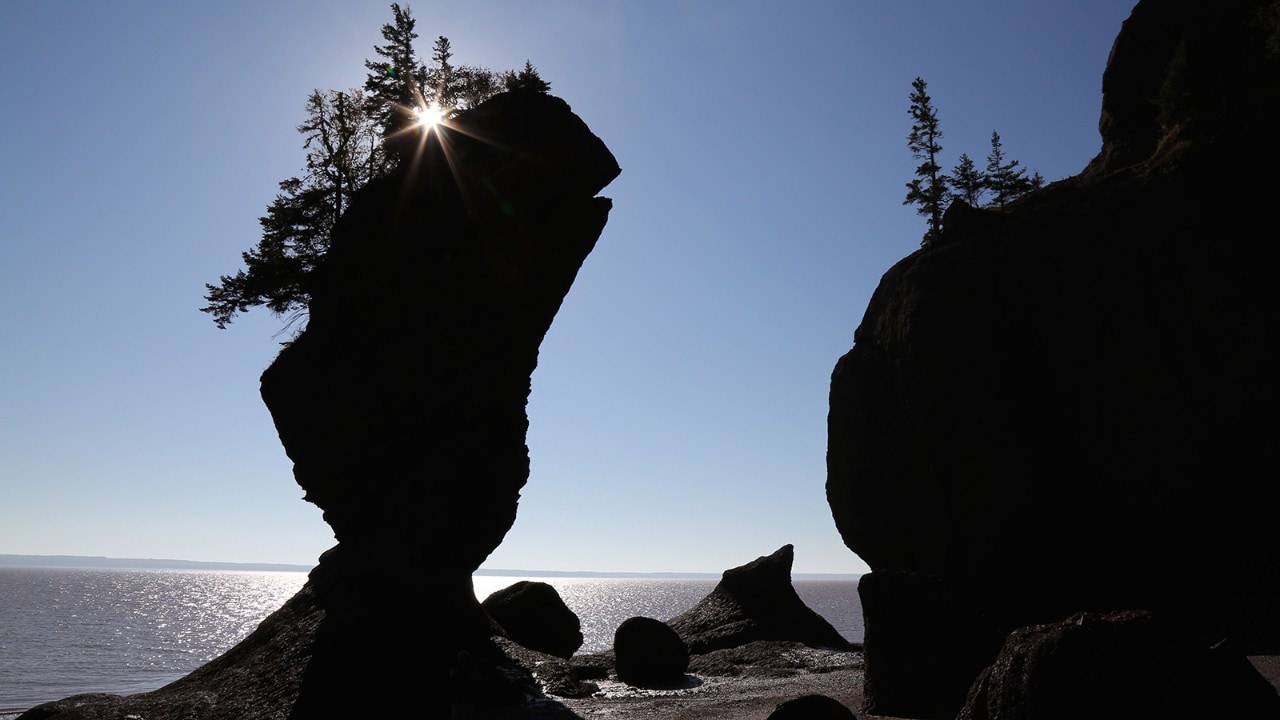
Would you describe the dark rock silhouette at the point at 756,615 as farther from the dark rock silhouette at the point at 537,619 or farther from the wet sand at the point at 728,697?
the wet sand at the point at 728,697

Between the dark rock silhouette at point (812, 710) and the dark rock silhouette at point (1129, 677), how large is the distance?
10.9 ft

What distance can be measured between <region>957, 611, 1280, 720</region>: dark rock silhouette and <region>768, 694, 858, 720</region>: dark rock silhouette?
10.9 ft

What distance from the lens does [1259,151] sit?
2398 cm

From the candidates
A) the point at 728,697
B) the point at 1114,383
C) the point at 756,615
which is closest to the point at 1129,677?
the point at 728,697

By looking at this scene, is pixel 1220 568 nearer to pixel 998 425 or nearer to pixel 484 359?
pixel 998 425

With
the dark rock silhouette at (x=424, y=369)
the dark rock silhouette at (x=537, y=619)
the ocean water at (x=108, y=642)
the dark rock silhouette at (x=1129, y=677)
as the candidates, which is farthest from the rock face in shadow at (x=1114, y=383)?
the ocean water at (x=108, y=642)

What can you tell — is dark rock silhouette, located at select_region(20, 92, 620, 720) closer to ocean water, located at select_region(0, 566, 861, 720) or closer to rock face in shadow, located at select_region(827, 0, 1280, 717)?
rock face in shadow, located at select_region(827, 0, 1280, 717)

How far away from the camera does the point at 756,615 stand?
116 ft

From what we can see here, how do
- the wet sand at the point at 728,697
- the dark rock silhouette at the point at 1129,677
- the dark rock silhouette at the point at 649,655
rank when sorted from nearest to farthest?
the dark rock silhouette at the point at 1129,677 < the wet sand at the point at 728,697 < the dark rock silhouette at the point at 649,655

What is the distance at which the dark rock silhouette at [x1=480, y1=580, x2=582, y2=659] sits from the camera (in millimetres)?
34406

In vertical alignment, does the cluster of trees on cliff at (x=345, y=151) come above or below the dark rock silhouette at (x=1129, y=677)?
above

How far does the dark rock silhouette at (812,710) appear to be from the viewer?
13406 mm

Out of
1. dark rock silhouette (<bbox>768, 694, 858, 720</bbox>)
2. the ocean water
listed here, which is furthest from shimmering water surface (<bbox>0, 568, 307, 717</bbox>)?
dark rock silhouette (<bbox>768, 694, 858, 720</bbox>)

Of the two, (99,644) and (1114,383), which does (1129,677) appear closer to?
(1114,383)
